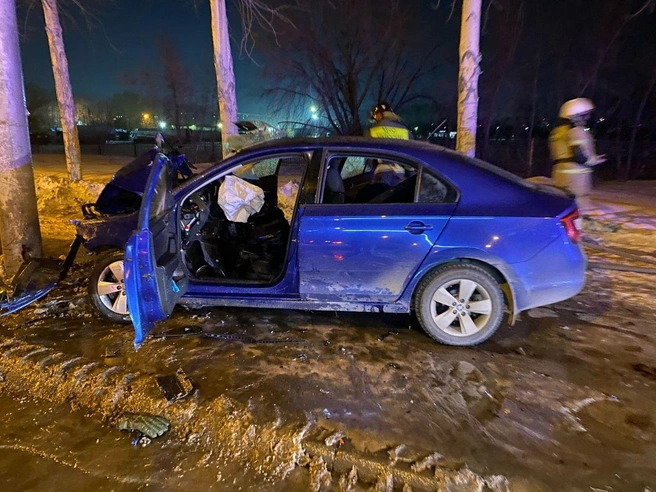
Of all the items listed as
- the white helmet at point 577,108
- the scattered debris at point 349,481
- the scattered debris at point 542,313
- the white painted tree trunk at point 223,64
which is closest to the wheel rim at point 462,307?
the scattered debris at point 542,313

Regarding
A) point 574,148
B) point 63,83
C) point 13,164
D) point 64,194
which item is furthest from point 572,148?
point 63,83

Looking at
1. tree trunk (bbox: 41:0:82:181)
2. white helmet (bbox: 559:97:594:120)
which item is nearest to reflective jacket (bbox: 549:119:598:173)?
white helmet (bbox: 559:97:594:120)

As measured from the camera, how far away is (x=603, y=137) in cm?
2738

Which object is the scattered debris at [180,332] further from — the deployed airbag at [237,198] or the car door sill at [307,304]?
the deployed airbag at [237,198]

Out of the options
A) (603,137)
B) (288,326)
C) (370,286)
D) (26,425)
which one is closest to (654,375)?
(370,286)

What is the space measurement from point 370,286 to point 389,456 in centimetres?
Result: 154

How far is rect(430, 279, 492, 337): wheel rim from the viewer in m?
3.86

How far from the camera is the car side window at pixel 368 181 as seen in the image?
4.11 metres

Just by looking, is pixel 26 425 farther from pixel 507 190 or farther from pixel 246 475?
pixel 507 190

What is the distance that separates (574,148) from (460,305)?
3.53 metres

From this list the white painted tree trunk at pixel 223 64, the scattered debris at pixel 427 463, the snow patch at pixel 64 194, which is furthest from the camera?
the snow patch at pixel 64 194

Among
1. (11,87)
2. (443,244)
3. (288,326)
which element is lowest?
(288,326)

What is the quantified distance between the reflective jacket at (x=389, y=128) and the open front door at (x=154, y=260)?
11.4ft

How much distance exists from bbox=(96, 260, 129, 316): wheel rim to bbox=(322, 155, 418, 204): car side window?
2039 millimetres
